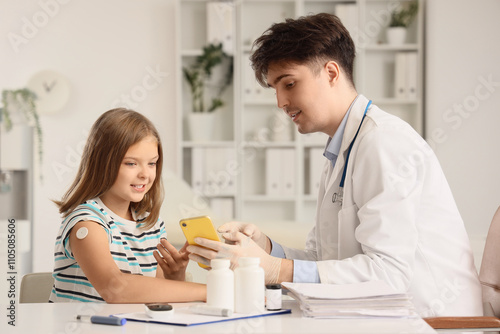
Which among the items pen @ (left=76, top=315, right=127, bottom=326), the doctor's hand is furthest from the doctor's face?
pen @ (left=76, top=315, right=127, bottom=326)

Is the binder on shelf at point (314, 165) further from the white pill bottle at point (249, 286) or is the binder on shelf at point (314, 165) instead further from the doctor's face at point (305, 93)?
the white pill bottle at point (249, 286)

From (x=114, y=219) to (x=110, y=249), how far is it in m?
0.11

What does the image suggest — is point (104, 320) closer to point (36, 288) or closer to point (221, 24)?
point (36, 288)

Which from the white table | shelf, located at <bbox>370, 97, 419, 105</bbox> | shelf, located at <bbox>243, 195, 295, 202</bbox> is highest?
shelf, located at <bbox>370, 97, 419, 105</bbox>

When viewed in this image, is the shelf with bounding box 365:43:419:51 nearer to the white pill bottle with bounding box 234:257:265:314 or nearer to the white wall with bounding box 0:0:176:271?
the white wall with bounding box 0:0:176:271

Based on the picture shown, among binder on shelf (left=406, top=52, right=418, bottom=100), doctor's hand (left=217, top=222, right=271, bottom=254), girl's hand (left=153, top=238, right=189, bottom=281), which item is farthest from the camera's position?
binder on shelf (left=406, top=52, right=418, bottom=100)

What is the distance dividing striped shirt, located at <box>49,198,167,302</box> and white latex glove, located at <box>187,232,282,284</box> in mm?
329

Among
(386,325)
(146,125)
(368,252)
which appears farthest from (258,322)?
(146,125)

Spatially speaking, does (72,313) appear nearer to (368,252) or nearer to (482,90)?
(368,252)

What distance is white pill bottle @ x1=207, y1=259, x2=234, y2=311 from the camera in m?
1.23

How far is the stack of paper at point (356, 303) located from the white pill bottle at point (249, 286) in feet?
0.28

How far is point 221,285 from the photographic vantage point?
1.24 meters

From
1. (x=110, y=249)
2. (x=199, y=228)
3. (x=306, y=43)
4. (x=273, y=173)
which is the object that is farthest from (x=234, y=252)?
(x=273, y=173)

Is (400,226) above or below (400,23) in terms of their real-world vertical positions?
below
